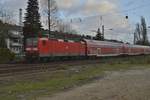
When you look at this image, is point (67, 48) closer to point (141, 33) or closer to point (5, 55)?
point (5, 55)

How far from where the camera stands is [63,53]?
167ft

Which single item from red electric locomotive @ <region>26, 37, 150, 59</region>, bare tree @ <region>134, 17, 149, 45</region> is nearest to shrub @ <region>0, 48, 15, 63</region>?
red electric locomotive @ <region>26, 37, 150, 59</region>

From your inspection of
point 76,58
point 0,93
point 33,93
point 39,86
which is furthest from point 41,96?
point 76,58

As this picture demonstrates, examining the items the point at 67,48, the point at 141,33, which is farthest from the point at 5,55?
the point at 141,33

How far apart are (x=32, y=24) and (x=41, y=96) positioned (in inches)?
3113

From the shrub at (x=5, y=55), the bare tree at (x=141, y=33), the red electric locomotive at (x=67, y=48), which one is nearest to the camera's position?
the red electric locomotive at (x=67, y=48)

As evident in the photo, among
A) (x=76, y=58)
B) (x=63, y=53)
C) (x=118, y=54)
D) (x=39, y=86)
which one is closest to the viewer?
(x=39, y=86)

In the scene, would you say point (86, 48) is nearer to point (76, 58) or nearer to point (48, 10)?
point (76, 58)

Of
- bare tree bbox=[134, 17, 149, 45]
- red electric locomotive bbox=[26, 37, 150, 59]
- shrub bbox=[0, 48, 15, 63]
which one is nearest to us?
red electric locomotive bbox=[26, 37, 150, 59]

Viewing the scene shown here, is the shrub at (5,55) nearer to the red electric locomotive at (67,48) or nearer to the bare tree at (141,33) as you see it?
the red electric locomotive at (67,48)

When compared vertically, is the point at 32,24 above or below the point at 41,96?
above

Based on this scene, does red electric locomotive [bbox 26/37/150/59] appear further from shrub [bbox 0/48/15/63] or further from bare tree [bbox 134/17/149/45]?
bare tree [bbox 134/17/149/45]

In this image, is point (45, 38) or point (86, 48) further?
point (86, 48)

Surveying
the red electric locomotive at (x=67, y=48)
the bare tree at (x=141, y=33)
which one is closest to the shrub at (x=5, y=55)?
the red electric locomotive at (x=67, y=48)
